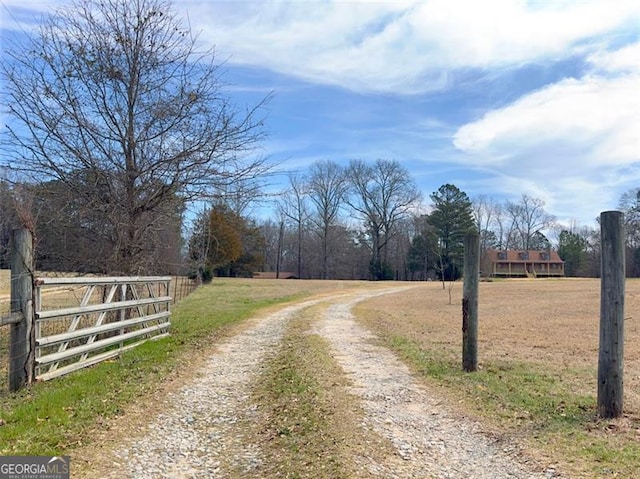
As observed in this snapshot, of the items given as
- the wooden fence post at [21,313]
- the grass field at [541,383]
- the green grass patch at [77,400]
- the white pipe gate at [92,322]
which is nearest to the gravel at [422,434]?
the grass field at [541,383]

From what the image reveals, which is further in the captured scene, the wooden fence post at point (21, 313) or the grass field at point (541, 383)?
the wooden fence post at point (21, 313)

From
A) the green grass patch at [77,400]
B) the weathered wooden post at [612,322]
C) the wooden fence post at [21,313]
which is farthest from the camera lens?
the wooden fence post at [21,313]

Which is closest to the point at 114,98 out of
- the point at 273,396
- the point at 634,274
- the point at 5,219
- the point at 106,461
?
the point at 5,219

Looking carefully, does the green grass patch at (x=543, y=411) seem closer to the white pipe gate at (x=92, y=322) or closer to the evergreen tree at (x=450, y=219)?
the white pipe gate at (x=92, y=322)

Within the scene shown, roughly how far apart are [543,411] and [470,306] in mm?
2613

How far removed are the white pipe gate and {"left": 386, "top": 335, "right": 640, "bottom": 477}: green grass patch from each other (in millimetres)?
5000

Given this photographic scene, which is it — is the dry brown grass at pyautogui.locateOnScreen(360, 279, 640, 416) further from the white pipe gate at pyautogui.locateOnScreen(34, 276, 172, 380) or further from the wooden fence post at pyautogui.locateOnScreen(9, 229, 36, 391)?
the wooden fence post at pyautogui.locateOnScreen(9, 229, 36, 391)

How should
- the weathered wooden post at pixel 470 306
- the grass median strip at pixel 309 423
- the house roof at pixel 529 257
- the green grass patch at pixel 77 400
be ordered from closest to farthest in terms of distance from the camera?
the grass median strip at pixel 309 423, the green grass patch at pixel 77 400, the weathered wooden post at pixel 470 306, the house roof at pixel 529 257

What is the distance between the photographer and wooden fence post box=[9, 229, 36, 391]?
19.6 feet

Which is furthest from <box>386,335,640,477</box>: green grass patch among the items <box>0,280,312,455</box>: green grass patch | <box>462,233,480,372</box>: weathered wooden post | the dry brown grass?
<box>0,280,312,455</box>: green grass patch

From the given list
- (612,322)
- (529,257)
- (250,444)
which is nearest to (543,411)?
(612,322)

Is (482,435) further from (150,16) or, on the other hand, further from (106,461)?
(150,16)

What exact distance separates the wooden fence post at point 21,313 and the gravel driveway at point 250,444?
1.85 m

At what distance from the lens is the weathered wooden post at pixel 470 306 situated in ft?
25.3
